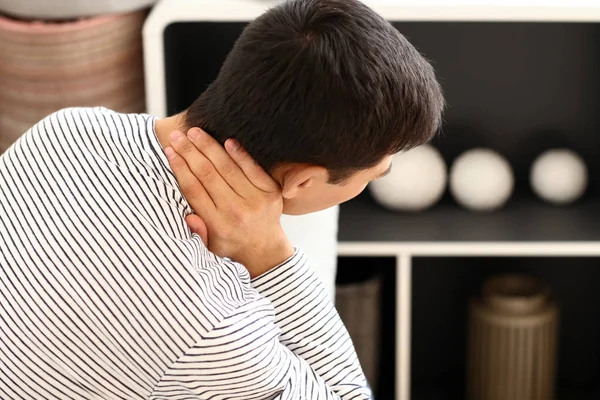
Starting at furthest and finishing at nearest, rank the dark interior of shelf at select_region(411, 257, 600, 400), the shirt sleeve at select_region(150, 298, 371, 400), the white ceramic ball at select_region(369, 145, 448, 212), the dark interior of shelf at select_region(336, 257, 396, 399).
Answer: the dark interior of shelf at select_region(411, 257, 600, 400)
the dark interior of shelf at select_region(336, 257, 396, 399)
the white ceramic ball at select_region(369, 145, 448, 212)
the shirt sleeve at select_region(150, 298, 371, 400)

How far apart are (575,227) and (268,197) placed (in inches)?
34.0

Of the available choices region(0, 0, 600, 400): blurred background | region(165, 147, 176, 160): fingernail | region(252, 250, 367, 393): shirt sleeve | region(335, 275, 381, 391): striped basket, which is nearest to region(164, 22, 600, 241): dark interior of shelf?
region(0, 0, 600, 400): blurred background

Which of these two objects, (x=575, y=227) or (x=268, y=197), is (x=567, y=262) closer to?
(x=575, y=227)

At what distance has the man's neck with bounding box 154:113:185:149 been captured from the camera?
1.02 m

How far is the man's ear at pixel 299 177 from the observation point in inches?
38.1

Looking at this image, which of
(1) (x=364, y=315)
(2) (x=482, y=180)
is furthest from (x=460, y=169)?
(1) (x=364, y=315)

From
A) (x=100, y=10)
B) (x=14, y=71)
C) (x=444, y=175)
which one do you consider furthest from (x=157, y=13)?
(x=444, y=175)

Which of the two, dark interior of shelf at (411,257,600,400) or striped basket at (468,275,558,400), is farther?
dark interior of shelf at (411,257,600,400)

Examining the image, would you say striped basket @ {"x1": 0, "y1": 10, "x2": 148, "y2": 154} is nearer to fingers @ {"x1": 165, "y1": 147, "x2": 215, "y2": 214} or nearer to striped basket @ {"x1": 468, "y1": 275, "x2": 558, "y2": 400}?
fingers @ {"x1": 165, "y1": 147, "x2": 215, "y2": 214}

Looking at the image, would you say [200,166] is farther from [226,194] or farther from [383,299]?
[383,299]

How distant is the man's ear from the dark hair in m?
0.01

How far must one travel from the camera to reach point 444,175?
1748 mm

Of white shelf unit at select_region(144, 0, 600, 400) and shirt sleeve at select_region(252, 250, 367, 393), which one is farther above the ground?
white shelf unit at select_region(144, 0, 600, 400)

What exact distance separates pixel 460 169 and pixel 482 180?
5 cm
